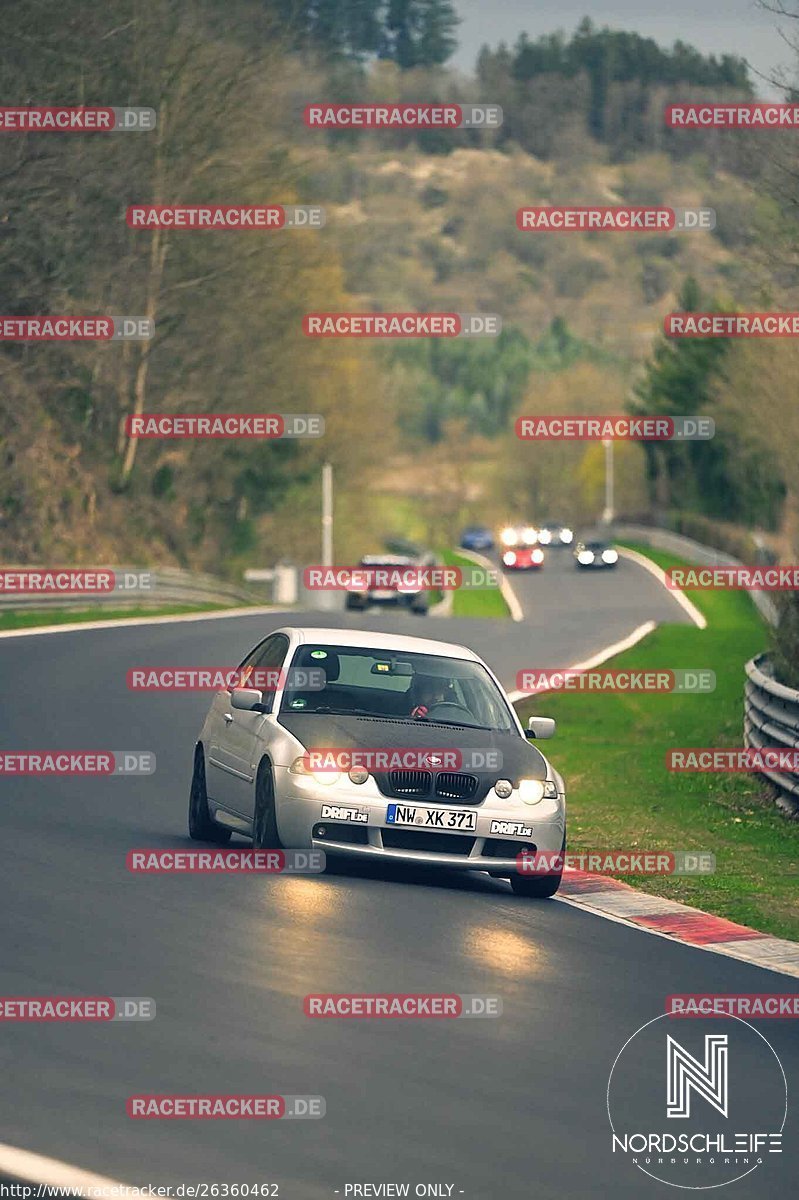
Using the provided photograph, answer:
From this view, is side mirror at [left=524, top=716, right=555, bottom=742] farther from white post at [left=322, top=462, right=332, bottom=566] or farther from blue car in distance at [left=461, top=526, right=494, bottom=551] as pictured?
blue car in distance at [left=461, top=526, right=494, bottom=551]

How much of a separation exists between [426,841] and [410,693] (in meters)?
1.45

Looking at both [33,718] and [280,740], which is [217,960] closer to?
[280,740]

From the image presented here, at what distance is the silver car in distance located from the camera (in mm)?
12820

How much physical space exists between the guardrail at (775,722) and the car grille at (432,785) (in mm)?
5617

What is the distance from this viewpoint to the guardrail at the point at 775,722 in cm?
1819

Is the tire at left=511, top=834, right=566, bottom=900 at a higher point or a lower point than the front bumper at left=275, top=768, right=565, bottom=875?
lower

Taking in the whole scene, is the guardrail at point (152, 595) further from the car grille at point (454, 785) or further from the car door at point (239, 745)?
the car grille at point (454, 785)

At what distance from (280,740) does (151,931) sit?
2.71 metres

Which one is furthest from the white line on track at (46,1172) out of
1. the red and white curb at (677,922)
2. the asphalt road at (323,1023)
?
the red and white curb at (677,922)

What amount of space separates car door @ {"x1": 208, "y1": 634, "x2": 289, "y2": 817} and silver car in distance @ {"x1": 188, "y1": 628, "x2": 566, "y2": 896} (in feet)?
0.05

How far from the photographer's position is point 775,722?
19.3m

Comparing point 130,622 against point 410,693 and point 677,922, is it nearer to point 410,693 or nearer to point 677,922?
point 410,693

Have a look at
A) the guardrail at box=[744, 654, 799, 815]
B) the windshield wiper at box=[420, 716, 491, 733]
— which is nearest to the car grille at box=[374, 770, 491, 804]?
the windshield wiper at box=[420, 716, 491, 733]

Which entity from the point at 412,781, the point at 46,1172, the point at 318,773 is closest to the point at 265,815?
the point at 318,773
